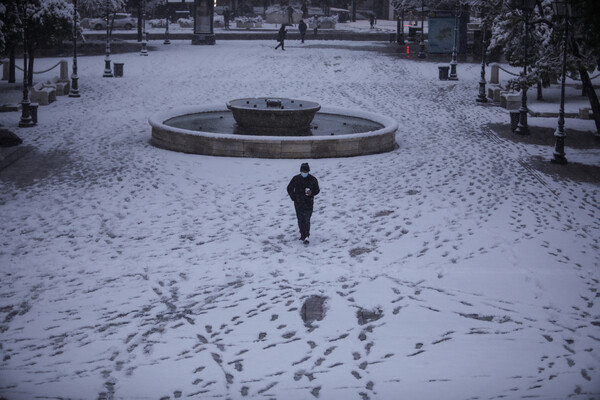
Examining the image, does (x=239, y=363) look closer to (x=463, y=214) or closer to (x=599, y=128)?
(x=463, y=214)

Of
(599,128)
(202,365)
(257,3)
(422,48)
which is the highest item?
(257,3)

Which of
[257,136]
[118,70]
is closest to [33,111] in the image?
[257,136]

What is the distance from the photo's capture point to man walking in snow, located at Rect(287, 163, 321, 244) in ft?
37.9

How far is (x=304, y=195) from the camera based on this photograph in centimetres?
1158

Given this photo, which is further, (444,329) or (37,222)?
(37,222)

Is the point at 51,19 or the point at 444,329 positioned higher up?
the point at 51,19

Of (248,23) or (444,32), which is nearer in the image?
(444,32)

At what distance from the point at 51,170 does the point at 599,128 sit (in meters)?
14.7

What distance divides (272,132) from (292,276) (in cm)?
892

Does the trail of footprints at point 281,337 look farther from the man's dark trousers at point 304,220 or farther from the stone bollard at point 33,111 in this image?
the stone bollard at point 33,111

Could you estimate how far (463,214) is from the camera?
1331 cm

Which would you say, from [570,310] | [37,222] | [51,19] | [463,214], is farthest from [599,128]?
[51,19]

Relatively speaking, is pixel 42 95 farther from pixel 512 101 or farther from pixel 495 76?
pixel 495 76

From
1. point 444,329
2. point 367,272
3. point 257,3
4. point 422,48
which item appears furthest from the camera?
point 257,3
